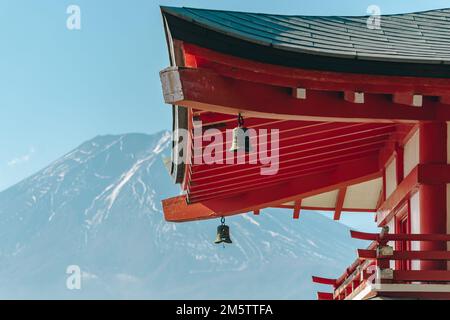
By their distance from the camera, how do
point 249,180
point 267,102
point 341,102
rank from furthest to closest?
1. point 249,180
2. point 341,102
3. point 267,102

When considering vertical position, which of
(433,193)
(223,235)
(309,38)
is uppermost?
(309,38)

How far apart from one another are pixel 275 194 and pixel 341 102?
5.22 metres

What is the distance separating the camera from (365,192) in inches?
685

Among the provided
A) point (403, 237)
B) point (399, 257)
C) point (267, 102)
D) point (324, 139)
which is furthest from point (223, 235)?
point (399, 257)

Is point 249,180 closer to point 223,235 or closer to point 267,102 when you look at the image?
point 223,235

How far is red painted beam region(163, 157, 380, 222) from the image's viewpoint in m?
14.7

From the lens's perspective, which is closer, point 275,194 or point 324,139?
point 324,139

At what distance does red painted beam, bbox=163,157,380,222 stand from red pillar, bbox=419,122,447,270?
11.0 ft

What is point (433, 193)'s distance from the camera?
1109cm

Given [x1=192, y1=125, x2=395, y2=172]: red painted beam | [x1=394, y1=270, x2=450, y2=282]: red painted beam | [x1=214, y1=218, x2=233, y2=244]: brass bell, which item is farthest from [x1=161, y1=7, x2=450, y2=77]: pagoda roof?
[x1=214, y1=218, x2=233, y2=244]: brass bell

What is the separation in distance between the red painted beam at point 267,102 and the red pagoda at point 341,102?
0.01 m

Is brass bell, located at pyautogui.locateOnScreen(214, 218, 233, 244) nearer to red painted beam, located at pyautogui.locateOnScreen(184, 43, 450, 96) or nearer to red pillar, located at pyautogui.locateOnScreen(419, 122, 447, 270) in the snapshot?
red pillar, located at pyautogui.locateOnScreen(419, 122, 447, 270)

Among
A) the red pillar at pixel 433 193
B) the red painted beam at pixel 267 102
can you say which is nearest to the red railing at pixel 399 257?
the red pillar at pixel 433 193

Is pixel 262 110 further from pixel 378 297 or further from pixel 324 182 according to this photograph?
pixel 324 182
